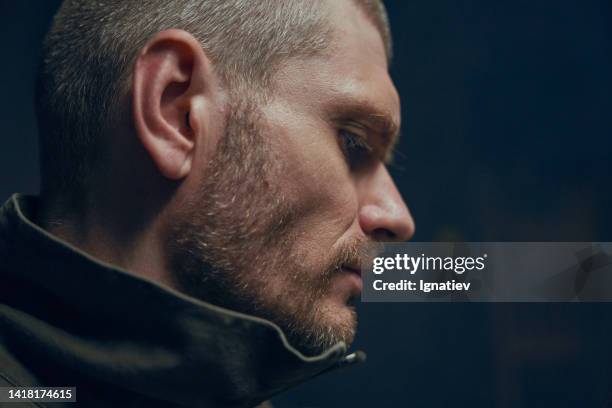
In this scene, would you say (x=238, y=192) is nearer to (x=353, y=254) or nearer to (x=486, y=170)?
(x=353, y=254)

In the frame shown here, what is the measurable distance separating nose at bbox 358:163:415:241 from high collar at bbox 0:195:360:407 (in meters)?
0.23

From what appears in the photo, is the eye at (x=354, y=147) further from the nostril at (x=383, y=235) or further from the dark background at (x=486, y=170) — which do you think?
the dark background at (x=486, y=170)

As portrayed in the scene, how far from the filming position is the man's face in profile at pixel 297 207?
2.96 feet

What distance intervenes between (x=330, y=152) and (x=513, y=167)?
655 mm

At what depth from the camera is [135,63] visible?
35.5 inches

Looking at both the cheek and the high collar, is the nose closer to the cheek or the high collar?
the cheek

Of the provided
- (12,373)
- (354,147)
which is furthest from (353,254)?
(12,373)

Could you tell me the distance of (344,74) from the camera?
98 cm

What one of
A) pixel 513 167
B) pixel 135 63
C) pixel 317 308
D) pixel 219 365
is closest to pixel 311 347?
pixel 317 308

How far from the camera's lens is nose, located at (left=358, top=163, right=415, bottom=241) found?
3.26 feet

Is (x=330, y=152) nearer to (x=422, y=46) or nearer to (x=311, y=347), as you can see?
(x=311, y=347)

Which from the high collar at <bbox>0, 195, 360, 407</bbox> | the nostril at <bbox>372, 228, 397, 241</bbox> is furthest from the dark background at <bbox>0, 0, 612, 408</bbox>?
the high collar at <bbox>0, 195, 360, 407</bbox>

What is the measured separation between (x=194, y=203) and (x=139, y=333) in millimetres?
187

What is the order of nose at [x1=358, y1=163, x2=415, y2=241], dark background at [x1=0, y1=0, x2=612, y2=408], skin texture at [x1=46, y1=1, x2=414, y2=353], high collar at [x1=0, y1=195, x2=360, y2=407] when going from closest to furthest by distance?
1. high collar at [x1=0, y1=195, x2=360, y2=407]
2. skin texture at [x1=46, y1=1, x2=414, y2=353]
3. nose at [x1=358, y1=163, x2=415, y2=241]
4. dark background at [x1=0, y1=0, x2=612, y2=408]
